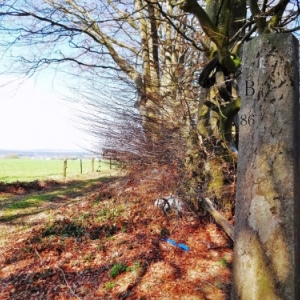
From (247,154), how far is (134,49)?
8972 mm

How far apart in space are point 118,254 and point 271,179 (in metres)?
3.69

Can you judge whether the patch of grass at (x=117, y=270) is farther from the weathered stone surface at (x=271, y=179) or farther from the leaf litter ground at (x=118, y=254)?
the weathered stone surface at (x=271, y=179)

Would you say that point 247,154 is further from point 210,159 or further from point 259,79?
point 210,159

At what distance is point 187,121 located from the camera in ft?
21.0

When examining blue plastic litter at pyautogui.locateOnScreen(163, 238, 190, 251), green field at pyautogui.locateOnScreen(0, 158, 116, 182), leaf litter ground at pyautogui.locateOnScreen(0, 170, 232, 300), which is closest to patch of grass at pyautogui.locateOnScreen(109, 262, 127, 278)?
leaf litter ground at pyautogui.locateOnScreen(0, 170, 232, 300)

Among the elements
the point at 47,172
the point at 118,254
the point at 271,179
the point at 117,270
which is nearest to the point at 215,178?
the point at 118,254

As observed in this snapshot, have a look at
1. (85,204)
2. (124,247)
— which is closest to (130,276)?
(124,247)

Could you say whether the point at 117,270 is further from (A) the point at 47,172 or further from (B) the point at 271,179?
(A) the point at 47,172

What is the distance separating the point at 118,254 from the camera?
5.04 metres

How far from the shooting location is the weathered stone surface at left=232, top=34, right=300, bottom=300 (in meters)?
1.98

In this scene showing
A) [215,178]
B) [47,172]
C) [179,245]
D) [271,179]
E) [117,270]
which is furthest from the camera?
[47,172]

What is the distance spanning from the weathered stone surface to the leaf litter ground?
1.79 metres

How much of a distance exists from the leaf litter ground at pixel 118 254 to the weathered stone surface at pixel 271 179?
1790 mm

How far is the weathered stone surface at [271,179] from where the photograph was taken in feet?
6.49
